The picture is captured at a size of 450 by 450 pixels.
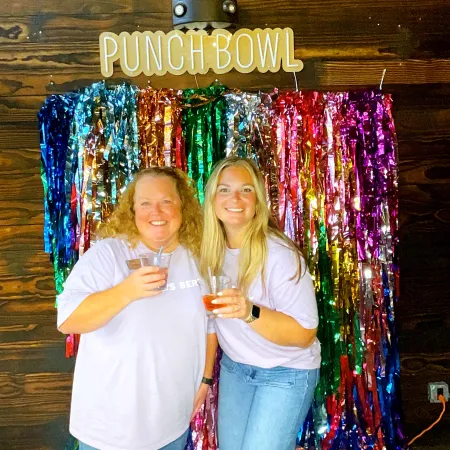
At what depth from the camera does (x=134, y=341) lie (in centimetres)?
136

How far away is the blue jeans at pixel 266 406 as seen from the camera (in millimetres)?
1489

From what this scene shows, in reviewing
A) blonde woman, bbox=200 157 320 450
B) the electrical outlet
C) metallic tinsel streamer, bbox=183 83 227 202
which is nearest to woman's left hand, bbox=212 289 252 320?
blonde woman, bbox=200 157 320 450

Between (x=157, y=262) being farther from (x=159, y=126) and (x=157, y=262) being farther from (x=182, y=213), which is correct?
(x=159, y=126)

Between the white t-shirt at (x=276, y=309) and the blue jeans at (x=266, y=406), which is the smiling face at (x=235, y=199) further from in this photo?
the blue jeans at (x=266, y=406)

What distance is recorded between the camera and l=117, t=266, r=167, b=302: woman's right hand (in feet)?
4.24

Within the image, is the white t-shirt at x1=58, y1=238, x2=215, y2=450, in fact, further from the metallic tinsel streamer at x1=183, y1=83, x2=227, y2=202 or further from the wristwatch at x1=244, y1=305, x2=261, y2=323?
the metallic tinsel streamer at x1=183, y1=83, x2=227, y2=202

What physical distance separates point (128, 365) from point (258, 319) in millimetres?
411

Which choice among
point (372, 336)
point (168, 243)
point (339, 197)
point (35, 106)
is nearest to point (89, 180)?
point (35, 106)

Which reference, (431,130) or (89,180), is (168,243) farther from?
(431,130)

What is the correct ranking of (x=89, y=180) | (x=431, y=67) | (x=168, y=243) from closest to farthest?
(x=168, y=243)
(x=89, y=180)
(x=431, y=67)

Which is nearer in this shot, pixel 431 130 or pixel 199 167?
pixel 199 167

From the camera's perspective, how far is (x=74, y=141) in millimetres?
1987

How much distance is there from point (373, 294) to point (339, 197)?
0.46m

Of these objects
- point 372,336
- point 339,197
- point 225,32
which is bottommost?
point 372,336
